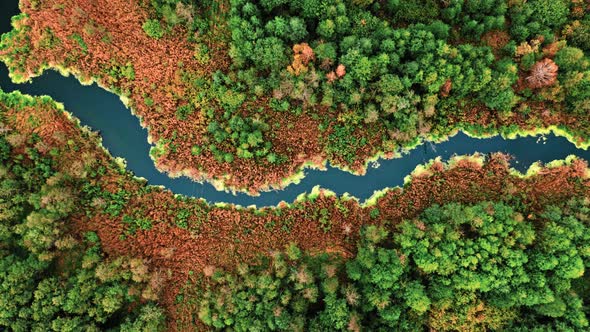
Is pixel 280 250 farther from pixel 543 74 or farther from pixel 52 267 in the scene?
pixel 543 74

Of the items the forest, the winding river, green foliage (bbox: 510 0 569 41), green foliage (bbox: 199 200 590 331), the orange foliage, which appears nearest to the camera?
green foliage (bbox: 199 200 590 331)

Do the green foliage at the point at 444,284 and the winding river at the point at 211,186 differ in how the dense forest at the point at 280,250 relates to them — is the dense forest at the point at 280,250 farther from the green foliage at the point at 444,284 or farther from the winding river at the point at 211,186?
the winding river at the point at 211,186

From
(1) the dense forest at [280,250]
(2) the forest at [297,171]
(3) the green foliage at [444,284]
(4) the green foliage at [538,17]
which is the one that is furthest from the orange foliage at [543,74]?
(3) the green foliage at [444,284]

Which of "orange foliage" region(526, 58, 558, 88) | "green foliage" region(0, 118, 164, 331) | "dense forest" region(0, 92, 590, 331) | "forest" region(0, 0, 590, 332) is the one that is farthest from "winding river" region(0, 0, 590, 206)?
"orange foliage" region(526, 58, 558, 88)

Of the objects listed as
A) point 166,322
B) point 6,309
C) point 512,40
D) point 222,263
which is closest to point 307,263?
point 222,263

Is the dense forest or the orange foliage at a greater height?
the orange foliage

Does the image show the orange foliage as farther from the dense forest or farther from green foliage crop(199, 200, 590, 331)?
green foliage crop(199, 200, 590, 331)

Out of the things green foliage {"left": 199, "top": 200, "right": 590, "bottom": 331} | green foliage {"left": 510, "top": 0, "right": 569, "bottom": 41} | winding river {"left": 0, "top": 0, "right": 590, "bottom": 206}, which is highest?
green foliage {"left": 510, "top": 0, "right": 569, "bottom": 41}
